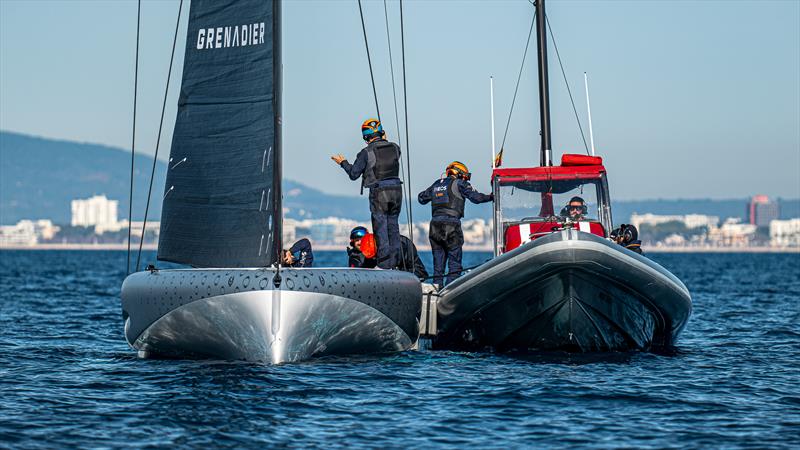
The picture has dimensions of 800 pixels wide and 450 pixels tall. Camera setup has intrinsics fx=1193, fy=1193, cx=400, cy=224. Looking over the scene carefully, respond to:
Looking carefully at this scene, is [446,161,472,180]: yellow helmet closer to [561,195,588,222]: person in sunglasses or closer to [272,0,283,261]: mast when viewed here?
[561,195,588,222]: person in sunglasses

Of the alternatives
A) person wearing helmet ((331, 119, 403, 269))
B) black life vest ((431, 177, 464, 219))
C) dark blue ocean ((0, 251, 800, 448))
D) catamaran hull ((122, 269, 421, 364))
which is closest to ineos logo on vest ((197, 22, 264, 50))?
person wearing helmet ((331, 119, 403, 269))

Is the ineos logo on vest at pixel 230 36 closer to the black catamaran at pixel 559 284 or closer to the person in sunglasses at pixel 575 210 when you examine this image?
the black catamaran at pixel 559 284

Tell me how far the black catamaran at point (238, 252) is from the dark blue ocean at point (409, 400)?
1.20 feet

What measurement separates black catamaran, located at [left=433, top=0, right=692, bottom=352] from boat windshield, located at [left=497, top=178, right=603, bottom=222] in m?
0.01

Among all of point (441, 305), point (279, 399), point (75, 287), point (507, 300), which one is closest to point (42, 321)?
point (441, 305)

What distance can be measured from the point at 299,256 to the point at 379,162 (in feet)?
6.57

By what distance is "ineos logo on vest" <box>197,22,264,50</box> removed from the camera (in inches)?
565

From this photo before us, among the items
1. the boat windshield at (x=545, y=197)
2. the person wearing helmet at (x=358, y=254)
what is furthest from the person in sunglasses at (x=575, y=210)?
the person wearing helmet at (x=358, y=254)

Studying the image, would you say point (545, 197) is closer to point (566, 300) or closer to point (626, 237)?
point (626, 237)

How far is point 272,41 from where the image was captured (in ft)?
46.9

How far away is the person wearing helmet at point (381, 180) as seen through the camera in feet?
51.0

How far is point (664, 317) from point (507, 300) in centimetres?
231

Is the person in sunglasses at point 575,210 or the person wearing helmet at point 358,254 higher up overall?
the person in sunglasses at point 575,210

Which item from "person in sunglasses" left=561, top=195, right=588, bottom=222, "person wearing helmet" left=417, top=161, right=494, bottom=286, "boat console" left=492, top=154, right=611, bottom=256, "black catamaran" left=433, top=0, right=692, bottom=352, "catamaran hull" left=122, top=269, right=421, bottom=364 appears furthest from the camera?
"boat console" left=492, top=154, right=611, bottom=256
